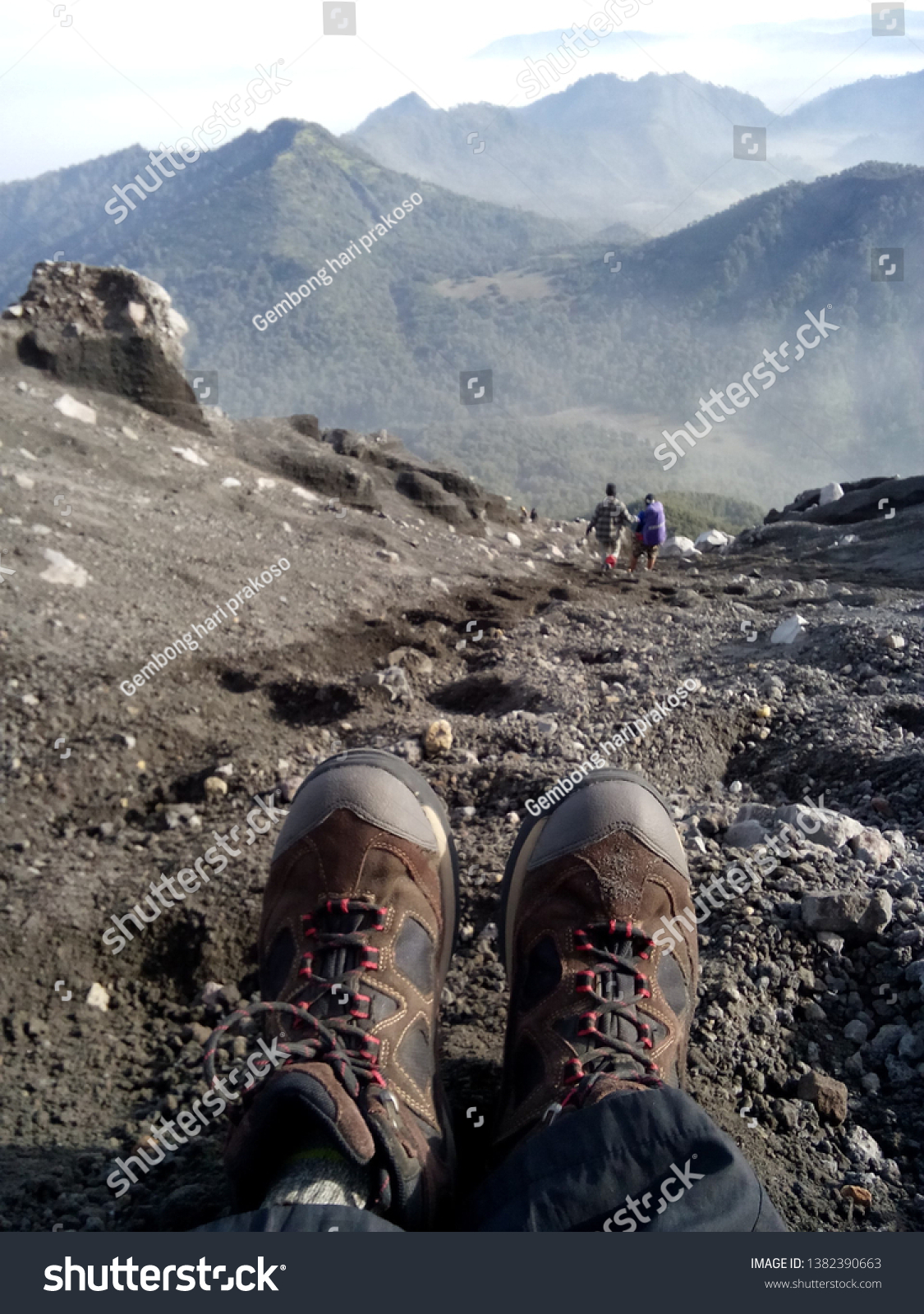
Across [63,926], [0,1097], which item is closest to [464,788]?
[63,926]

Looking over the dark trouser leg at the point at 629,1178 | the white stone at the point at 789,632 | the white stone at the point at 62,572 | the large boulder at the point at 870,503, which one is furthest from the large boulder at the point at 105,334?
the large boulder at the point at 870,503

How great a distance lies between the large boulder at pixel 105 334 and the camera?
9102 mm

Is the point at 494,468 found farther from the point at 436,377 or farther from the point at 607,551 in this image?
the point at 607,551

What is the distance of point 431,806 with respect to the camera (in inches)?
103

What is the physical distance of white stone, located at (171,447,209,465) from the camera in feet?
29.7

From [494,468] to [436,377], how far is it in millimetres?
63540

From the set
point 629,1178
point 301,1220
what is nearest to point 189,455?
point 301,1220

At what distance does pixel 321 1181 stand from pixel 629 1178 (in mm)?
577

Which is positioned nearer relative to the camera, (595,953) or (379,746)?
(595,953)

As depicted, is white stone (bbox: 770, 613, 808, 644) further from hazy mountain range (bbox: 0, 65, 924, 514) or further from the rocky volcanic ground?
hazy mountain range (bbox: 0, 65, 924, 514)

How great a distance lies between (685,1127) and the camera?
1.60 metres

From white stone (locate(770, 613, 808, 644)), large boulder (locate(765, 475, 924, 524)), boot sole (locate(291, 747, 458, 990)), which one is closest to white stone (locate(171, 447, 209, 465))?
white stone (locate(770, 613, 808, 644))

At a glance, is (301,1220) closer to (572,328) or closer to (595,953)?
(595,953)

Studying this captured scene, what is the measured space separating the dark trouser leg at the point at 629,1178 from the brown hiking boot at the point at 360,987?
23 centimetres
